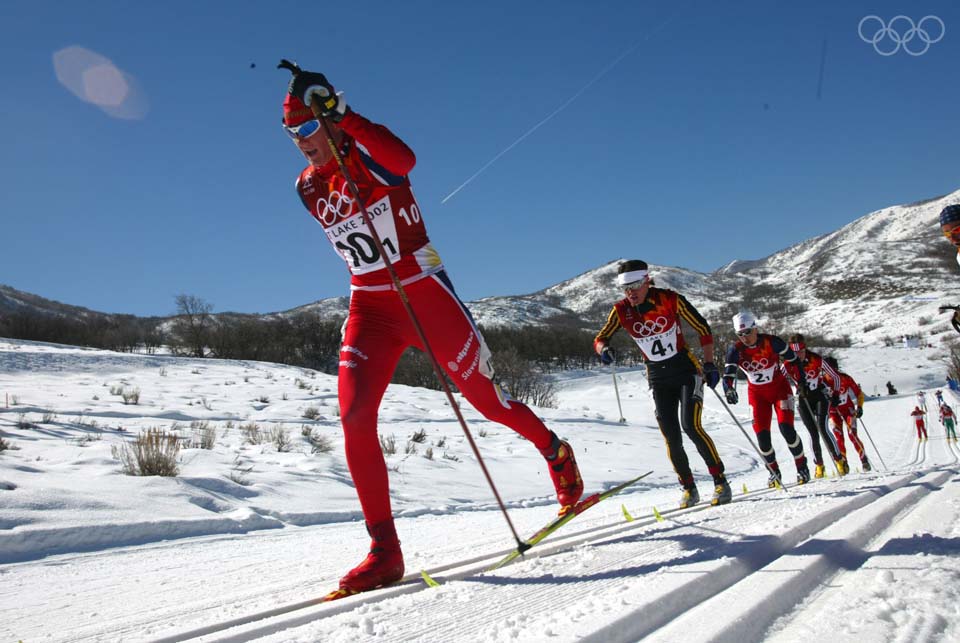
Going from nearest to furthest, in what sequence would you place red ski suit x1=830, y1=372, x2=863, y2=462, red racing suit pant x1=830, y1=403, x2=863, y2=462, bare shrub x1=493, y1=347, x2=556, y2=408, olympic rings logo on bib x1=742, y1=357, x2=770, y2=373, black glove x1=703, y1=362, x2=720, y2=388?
black glove x1=703, y1=362, x2=720, y2=388, olympic rings logo on bib x1=742, y1=357, x2=770, y2=373, red ski suit x1=830, y1=372, x2=863, y2=462, red racing suit pant x1=830, y1=403, x2=863, y2=462, bare shrub x1=493, y1=347, x2=556, y2=408

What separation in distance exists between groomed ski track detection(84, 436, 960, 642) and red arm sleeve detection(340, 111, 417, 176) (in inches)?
72.9

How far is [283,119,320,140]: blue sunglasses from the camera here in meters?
2.94

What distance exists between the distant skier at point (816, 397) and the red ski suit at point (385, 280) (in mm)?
8060

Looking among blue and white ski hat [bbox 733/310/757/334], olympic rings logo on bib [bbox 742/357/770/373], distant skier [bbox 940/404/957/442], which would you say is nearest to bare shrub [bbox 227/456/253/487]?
blue and white ski hat [bbox 733/310/757/334]

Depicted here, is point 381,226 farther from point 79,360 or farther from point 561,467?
point 79,360

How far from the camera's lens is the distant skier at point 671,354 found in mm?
5367

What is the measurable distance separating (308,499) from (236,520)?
1.20m

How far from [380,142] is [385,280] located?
2.16 feet

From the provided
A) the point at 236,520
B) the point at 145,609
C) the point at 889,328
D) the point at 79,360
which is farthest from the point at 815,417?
the point at 889,328

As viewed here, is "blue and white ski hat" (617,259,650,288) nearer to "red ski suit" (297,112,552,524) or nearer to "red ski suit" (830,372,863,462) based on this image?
"red ski suit" (297,112,552,524)

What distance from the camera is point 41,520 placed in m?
3.89

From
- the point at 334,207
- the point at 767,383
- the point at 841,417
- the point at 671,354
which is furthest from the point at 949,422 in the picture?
the point at 334,207

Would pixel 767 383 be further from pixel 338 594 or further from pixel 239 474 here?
pixel 338 594

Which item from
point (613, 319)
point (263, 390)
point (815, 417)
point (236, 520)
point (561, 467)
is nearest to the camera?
point (561, 467)
